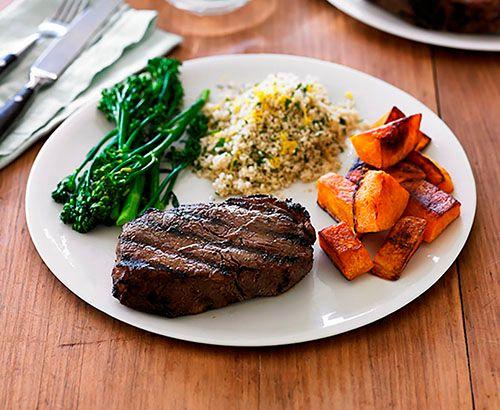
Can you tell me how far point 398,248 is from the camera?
6.33 feet

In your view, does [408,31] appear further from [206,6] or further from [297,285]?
[297,285]

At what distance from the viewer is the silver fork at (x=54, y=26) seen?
2.70 meters

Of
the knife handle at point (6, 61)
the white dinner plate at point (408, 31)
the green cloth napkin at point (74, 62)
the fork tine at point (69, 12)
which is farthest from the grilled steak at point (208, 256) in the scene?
the fork tine at point (69, 12)

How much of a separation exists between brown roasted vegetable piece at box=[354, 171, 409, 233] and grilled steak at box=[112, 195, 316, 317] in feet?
0.52

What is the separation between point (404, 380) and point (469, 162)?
849mm

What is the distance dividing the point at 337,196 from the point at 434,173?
0.29 metres

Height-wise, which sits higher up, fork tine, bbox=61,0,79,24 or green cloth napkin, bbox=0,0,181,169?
fork tine, bbox=61,0,79,24

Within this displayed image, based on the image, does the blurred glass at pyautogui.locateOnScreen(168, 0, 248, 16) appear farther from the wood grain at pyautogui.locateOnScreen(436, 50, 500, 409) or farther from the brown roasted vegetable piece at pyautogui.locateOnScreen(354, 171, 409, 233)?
the brown roasted vegetable piece at pyautogui.locateOnScreen(354, 171, 409, 233)

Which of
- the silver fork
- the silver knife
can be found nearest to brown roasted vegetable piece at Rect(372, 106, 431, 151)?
the silver knife

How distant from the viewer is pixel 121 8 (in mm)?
2953

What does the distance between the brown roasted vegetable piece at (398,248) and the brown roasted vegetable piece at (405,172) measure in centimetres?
16

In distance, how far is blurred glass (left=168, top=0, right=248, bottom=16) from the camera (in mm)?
2992

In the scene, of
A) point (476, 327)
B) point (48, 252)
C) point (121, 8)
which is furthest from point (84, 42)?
point (476, 327)

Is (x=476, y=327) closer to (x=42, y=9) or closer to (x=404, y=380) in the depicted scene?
(x=404, y=380)
